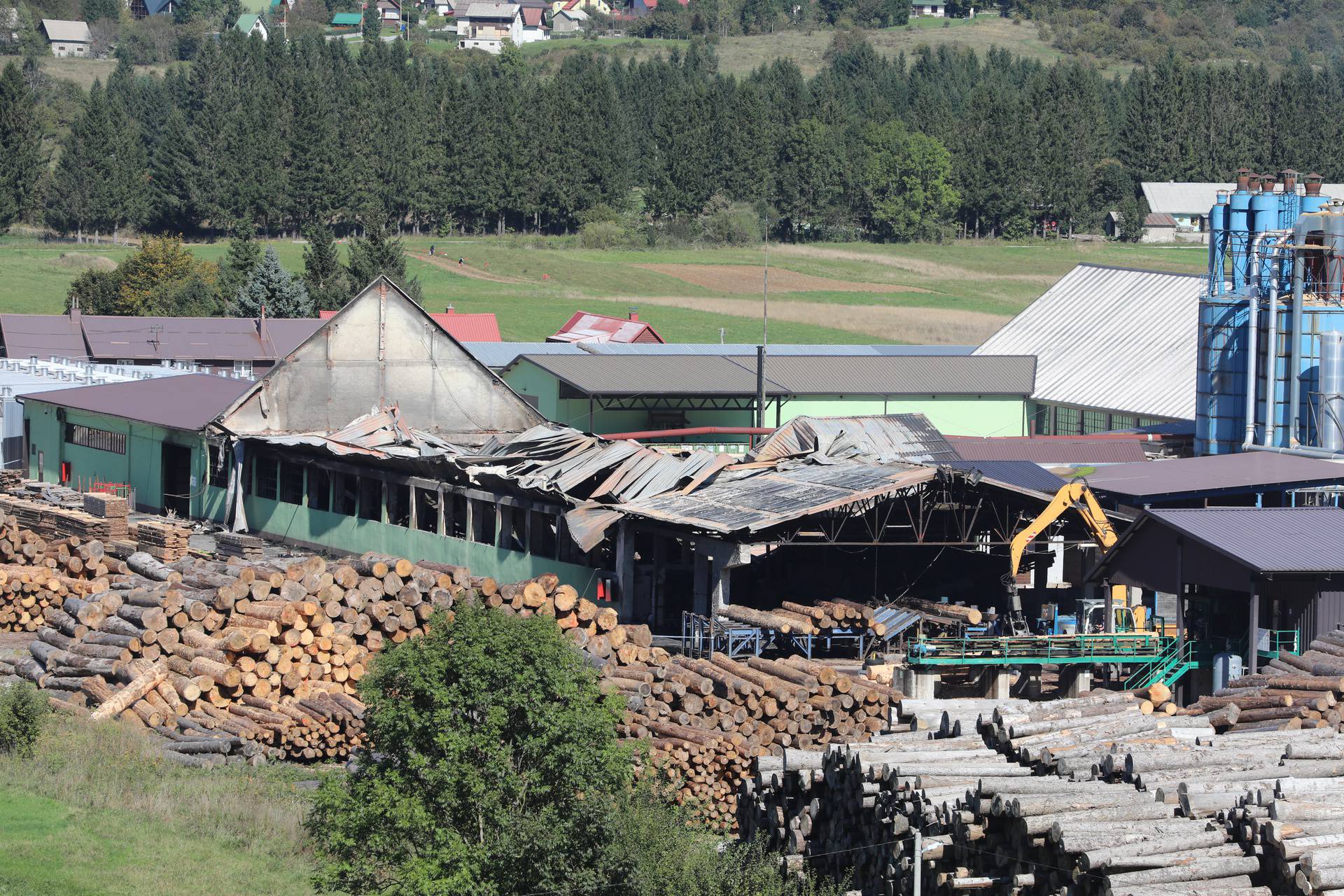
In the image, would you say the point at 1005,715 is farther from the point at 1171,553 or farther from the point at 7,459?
the point at 7,459

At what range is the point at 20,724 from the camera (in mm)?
28359

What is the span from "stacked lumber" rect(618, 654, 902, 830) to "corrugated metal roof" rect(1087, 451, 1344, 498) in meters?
11.7

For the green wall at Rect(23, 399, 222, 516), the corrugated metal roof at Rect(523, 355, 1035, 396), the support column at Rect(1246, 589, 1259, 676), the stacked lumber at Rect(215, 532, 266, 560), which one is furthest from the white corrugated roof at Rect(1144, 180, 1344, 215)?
the support column at Rect(1246, 589, 1259, 676)

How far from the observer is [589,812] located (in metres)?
21.4

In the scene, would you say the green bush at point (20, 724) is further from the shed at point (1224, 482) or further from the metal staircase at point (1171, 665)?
the shed at point (1224, 482)

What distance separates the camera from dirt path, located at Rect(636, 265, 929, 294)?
118 meters

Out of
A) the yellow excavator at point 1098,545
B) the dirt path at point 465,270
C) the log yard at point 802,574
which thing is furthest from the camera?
the dirt path at point 465,270

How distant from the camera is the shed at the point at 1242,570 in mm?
31734

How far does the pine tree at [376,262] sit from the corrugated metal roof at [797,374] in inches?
1349

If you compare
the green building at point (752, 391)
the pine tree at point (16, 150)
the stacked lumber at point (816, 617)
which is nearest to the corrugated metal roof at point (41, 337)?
the green building at point (752, 391)

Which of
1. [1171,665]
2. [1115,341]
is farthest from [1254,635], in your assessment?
[1115,341]

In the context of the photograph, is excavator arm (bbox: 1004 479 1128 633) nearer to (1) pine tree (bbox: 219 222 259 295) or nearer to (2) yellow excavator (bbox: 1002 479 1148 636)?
(2) yellow excavator (bbox: 1002 479 1148 636)

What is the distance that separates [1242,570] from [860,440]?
12168 mm

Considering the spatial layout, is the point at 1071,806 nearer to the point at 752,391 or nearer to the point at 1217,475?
the point at 1217,475
